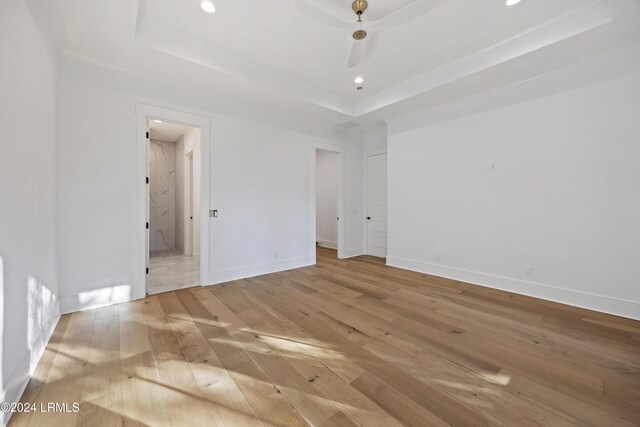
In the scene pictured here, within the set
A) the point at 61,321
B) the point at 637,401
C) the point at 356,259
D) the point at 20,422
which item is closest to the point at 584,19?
the point at 637,401

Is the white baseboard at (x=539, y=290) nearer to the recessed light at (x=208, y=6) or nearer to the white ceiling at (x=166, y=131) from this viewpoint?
the recessed light at (x=208, y=6)

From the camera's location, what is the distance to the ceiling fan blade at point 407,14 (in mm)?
2096

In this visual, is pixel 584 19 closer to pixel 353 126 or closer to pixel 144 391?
pixel 353 126

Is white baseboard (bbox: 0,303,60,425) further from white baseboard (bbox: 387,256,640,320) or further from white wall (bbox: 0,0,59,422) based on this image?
white baseboard (bbox: 387,256,640,320)

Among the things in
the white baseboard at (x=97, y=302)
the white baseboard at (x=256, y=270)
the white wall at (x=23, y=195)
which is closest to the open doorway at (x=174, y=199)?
the white baseboard at (x=256, y=270)

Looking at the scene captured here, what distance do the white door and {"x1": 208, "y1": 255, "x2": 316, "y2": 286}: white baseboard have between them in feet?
5.47

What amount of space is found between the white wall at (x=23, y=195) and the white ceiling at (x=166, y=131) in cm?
303

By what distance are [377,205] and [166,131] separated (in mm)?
5207

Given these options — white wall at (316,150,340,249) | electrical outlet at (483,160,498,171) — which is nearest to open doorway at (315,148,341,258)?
white wall at (316,150,340,249)

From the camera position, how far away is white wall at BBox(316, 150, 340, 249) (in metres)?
6.91

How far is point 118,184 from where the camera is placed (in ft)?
9.95

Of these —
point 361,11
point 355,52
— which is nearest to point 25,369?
point 355,52

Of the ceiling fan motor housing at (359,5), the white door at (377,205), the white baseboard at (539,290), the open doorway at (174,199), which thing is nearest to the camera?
the ceiling fan motor housing at (359,5)

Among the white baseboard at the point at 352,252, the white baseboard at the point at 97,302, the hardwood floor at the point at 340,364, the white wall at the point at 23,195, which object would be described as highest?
the white wall at the point at 23,195
